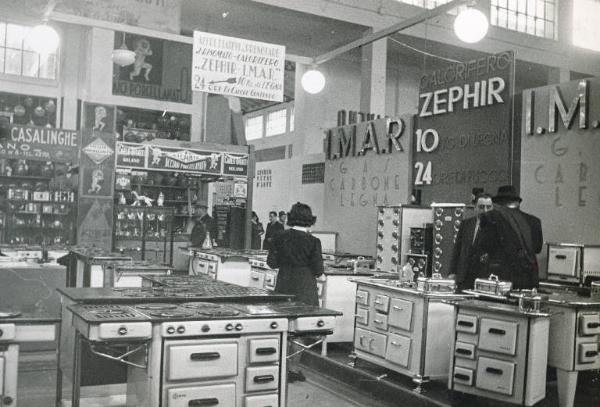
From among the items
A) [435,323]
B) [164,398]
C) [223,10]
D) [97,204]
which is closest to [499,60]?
[435,323]

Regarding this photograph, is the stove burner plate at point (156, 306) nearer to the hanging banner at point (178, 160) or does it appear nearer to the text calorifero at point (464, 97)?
the text calorifero at point (464, 97)

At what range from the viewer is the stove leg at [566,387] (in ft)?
17.9

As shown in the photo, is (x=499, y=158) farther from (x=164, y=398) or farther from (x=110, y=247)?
(x=110, y=247)

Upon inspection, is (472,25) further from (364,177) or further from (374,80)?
(374,80)

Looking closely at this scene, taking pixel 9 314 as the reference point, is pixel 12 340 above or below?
below

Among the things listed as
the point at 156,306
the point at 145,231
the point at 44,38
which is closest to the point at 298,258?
the point at 156,306

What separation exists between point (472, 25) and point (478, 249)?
9.63 feet

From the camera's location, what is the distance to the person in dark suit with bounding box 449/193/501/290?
620 centimetres

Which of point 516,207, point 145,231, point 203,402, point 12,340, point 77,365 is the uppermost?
point 516,207

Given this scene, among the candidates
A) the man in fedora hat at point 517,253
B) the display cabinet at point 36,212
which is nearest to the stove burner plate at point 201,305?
the man in fedora hat at point 517,253

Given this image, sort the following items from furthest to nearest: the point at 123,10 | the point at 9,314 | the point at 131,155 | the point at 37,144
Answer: the point at 131,155 → the point at 37,144 → the point at 123,10 → the point at 9,314

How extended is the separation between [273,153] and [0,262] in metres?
14.7

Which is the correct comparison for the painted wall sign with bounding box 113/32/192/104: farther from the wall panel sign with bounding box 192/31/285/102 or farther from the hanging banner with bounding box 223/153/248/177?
the wall panel sign with bounding box 192/31/285/102

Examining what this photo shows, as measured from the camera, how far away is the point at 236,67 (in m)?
7.57
